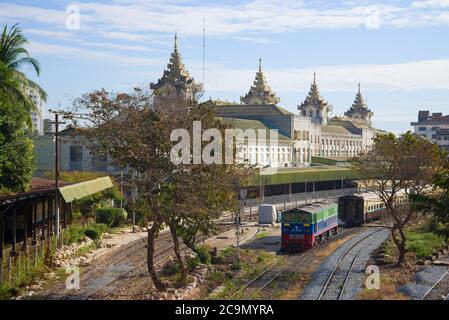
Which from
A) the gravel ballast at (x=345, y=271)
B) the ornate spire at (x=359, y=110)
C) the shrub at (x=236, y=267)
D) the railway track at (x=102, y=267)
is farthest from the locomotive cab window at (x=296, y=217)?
the ornate spire at (x=359, y=110)

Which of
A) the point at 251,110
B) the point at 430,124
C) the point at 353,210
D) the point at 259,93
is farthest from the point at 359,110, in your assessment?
the point at 353,210

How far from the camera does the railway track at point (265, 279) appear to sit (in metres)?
25.0

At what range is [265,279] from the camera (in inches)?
1113

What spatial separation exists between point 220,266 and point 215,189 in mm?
7375

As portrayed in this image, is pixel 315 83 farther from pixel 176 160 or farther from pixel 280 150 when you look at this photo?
A: pixel 176 160

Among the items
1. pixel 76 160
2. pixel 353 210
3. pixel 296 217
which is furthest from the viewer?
pixel 76 160

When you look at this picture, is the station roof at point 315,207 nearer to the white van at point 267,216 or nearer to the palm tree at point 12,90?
the white van at point 267,216

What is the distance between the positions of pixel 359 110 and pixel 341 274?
161353mm

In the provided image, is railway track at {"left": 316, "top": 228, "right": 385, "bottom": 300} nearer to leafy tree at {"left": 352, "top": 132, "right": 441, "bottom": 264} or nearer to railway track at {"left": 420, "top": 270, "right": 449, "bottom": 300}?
leafy tree at {"left": 352, "top": 132, "right": 441, "bottom": 264}

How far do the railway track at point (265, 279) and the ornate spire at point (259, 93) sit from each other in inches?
3875

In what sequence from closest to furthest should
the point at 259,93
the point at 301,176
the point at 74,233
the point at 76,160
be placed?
the point at 74,233, the point at 76,160, the point at 301,176, the point at 259,93

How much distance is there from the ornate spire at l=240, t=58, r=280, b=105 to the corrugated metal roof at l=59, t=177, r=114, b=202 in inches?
3532

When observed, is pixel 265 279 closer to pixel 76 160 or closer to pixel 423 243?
pixel 423 243

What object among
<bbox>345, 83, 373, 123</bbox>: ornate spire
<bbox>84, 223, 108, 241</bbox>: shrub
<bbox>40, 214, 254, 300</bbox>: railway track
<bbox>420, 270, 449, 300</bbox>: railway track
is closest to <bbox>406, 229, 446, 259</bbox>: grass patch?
<bbox>420, 270, 449, 300</bbox>: railway track
